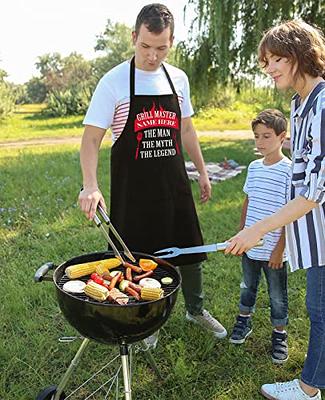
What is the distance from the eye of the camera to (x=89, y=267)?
190 centimetres

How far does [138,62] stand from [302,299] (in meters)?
1.94

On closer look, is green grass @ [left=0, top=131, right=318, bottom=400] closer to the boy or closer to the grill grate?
the boy

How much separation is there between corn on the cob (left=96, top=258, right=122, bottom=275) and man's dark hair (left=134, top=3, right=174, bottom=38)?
100 centimetres

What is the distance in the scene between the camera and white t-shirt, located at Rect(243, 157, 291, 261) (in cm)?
243

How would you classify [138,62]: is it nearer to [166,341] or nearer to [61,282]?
[61,282]

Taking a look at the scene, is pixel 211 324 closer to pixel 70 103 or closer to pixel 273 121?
pixel 273 121

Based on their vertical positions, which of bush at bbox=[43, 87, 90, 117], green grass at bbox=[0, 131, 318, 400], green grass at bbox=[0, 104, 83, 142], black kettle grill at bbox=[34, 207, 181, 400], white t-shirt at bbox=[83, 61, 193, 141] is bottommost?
green grass at bbox=[0, 104, 83, 142]

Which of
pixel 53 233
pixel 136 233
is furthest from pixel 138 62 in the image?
pixel 53 233

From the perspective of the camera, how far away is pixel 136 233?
2.41 m

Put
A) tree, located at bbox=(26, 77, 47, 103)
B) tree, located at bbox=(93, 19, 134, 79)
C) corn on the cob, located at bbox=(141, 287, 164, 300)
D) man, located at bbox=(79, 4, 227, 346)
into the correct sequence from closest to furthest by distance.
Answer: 1. corn on the cob, located at bbox=(141, 287, 164, 300)
2. man, located at bbox=(79, 4, 227, 346)
3. tree, located at bbox=(93, 19, 134, 79)
4. tree, located at bbox=(26, 77, 47, 103)

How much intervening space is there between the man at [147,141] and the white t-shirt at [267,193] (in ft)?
1.07

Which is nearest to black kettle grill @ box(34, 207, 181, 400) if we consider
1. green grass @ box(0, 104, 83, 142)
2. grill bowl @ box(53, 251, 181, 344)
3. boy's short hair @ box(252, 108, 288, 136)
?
grill bowl @ box(53, 251, 181, 344)

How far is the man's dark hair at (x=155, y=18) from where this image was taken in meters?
2.05

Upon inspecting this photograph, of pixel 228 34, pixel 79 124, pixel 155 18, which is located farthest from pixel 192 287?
pixel 79 124
